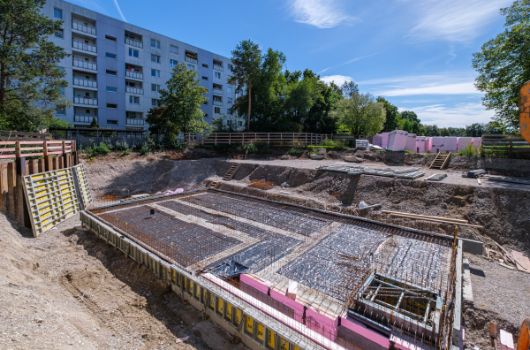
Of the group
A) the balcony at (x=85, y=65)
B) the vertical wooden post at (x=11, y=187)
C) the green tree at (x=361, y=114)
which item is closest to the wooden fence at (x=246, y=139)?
the green tree at (x=361, y=114)

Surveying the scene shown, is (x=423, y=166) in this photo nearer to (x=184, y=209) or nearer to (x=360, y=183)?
(x=360, y=183)

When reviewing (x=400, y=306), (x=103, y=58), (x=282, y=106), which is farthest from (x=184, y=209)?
(x=103, y=58)

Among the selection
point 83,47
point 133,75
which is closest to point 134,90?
point 133,75

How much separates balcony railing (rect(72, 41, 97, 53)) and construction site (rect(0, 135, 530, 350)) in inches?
815

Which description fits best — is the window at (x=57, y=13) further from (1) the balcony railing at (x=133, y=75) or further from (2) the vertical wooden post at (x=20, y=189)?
(2) the vertical wooden post at (x=20, y=189)

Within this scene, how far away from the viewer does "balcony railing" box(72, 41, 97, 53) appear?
2797cm

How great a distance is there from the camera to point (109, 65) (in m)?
30.6

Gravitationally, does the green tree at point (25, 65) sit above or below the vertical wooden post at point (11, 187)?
above

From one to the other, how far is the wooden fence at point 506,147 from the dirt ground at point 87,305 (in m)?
21.0

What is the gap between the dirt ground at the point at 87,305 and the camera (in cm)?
438

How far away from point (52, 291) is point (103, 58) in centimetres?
3182

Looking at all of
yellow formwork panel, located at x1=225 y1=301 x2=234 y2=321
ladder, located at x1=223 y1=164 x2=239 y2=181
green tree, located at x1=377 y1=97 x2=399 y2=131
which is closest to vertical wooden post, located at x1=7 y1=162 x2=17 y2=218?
yellow formwork panel, located at x1=225 y1=301 x2=234 y2=321

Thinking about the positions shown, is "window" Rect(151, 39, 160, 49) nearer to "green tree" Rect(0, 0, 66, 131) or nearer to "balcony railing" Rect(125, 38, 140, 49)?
"balcony railing" Rect(125, 38, 140, 49)

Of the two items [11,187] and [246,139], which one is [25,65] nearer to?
[11,187]
